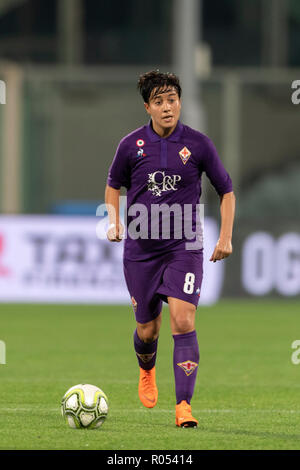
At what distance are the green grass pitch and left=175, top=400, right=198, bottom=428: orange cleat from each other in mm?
63

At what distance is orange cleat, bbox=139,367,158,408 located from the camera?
8.10m

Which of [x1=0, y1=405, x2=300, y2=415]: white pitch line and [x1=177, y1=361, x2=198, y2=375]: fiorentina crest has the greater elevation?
[x1=177, y1=361, x2=198, y2=375]: fiorentina crest

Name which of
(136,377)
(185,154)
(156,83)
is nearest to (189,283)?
(185,154)

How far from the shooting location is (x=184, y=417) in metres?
7.26

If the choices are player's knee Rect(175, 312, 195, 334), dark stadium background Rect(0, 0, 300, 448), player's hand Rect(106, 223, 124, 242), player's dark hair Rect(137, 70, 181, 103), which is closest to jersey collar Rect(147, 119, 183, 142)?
player's dark hair Rect(137, 70, 181, 103)

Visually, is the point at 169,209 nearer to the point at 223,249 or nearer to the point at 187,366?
the point at 223,249

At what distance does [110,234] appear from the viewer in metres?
7.67

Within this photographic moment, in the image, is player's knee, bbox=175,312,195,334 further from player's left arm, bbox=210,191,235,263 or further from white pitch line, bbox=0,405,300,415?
white pitch line, bbox=0,405,300,415

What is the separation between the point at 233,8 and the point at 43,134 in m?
5.71

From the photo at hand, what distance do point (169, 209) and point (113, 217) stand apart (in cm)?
40

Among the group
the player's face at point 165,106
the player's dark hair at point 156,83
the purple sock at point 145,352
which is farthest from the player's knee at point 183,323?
the player's dark hair at point 156,83

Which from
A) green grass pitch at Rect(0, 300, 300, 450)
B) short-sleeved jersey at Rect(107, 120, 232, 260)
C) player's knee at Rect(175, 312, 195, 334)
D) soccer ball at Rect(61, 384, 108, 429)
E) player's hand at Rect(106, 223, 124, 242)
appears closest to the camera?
green grass pitch at Rect(0, 300, 300, 450)

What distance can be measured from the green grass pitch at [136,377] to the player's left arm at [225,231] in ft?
3.42
